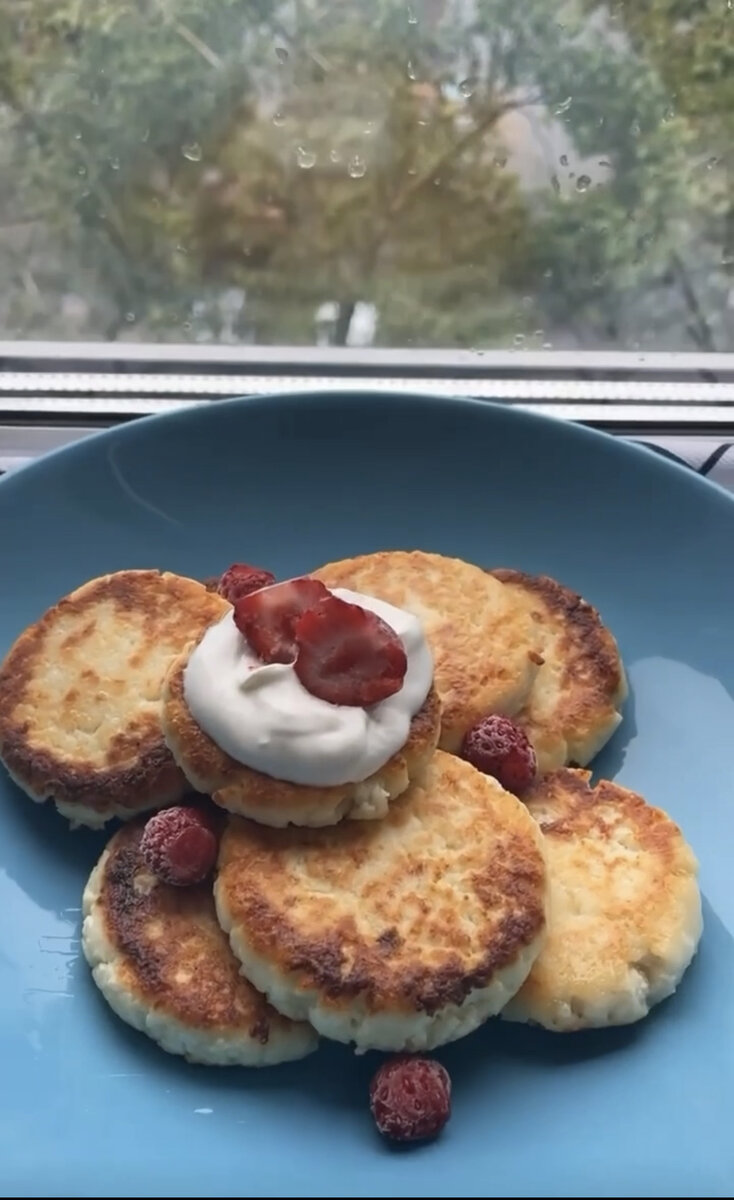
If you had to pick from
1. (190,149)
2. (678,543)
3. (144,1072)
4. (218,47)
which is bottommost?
(144,1072)

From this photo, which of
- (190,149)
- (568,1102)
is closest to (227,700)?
(568,1102)

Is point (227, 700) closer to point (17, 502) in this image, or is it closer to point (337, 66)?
point (17, 502)

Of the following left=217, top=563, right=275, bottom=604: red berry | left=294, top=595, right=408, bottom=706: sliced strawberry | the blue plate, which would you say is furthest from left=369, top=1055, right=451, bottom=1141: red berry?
left=217, top=563, right=275, bottom=604: red berry

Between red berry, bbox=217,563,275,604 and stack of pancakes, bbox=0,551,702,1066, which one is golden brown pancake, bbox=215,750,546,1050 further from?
red berry, bbox=217,563,275,604

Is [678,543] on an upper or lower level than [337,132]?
lower

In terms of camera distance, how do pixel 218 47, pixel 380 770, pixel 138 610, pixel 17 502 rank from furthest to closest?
pixel 218 47 < pixel 17 502 < pixel 138 610 < pixel 380 770

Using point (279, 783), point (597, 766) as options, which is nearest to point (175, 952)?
point (279, 783)

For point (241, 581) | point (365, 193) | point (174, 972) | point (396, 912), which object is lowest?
point (174, 972)

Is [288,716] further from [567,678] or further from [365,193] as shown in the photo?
[365,193]
